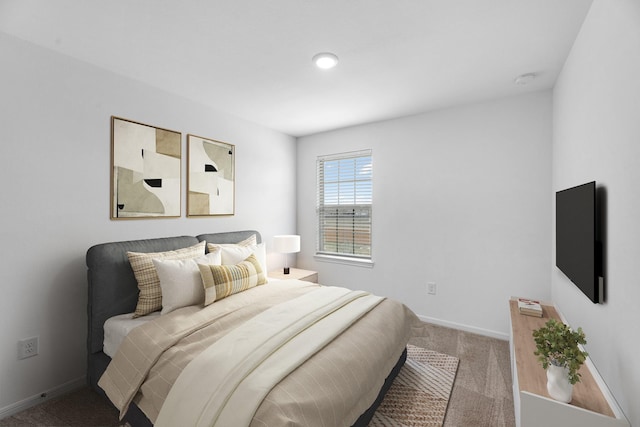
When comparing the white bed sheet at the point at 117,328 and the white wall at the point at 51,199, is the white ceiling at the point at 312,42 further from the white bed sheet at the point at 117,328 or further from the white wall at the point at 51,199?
the white bed sheet at the point at 117,328

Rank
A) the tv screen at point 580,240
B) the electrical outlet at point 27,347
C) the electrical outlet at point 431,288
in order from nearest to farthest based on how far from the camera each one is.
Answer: the tv screen at point 580,240 < the electrical outlet at point 27,347 < the electrical outlet at point 431,288

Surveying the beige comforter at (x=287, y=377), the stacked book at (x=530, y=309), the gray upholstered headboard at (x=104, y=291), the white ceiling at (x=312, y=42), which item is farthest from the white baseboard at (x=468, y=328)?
the gray upholstered headboard at (x=104, y=291)

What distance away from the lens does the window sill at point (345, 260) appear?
3.97 metres

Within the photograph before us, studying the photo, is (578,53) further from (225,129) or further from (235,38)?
(225,129)

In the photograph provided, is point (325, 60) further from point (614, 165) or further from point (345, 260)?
point (345, 260)

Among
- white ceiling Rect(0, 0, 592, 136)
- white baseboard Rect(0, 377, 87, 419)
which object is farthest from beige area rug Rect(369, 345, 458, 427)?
white ceiling Rect(0, 0, 592, 136)

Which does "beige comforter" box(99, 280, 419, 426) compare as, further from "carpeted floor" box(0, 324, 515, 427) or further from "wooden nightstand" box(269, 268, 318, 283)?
"wooden nightstand" box(269, 268, 318, 283)

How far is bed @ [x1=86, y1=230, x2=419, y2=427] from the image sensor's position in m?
1.39

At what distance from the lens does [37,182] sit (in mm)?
2139

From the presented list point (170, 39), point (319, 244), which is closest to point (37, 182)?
point (170, 39)

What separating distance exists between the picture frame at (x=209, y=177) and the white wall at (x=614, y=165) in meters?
3.19

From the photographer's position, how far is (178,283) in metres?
2.25

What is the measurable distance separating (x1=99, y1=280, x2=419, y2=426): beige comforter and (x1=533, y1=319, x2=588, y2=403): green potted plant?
0.86 meters

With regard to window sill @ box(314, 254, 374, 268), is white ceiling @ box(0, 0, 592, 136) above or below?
above
